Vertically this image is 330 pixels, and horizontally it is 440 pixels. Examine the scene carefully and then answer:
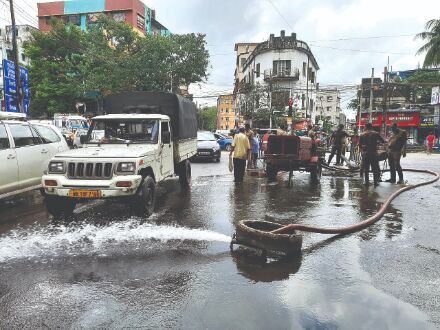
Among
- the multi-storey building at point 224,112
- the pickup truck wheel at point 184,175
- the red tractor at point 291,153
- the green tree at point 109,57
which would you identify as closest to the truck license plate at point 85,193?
the pickup truck wheel at point 184,175

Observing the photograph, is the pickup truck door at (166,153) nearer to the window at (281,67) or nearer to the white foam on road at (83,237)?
the white foam on road at (83,237)

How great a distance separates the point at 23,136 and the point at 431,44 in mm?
33173

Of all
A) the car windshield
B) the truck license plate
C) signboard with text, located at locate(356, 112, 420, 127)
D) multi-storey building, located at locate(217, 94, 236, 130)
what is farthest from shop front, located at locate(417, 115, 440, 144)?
multi-storey building, located at locate(217, 94, 236, 130)

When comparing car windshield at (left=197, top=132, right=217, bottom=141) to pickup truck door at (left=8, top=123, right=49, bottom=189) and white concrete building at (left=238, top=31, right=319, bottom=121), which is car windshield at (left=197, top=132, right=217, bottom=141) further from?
white concrete building at (left=238, top=31, right=319, bottom=121)

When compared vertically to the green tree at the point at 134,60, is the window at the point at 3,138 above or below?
below

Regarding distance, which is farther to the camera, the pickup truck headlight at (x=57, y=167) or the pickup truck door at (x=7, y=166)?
the pickup truck door at (x=7, y=166)

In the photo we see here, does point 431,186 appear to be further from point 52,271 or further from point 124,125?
point 52,271

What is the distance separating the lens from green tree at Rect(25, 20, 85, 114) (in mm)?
39031

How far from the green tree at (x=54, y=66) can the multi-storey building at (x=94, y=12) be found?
13.3 m

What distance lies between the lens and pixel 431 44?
32.0 meters

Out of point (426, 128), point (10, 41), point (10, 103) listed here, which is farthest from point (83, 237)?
point (10, 41)

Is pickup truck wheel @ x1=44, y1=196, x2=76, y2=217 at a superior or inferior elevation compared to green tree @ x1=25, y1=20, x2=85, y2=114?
inferior

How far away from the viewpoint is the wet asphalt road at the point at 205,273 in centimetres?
350

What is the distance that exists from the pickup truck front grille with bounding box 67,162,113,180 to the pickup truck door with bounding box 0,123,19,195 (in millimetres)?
1578
